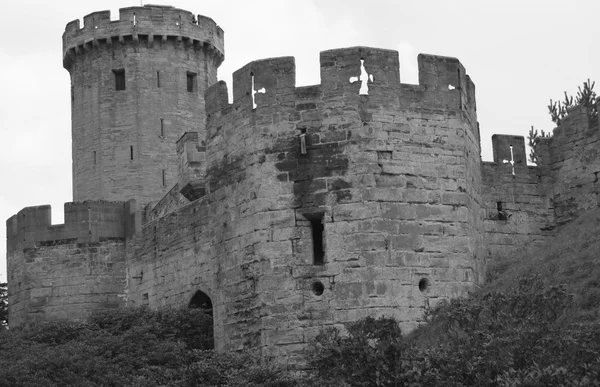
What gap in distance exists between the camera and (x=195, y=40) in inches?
1571

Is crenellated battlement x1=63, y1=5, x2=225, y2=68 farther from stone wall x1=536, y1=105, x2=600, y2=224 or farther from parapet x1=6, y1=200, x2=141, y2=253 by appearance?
stone wall x1=536, y1=105, x2=600, y2=224

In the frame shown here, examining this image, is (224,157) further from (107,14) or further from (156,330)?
(107,14)

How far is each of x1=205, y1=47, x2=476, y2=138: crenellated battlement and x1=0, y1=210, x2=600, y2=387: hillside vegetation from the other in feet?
10.5

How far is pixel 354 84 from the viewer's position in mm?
20672

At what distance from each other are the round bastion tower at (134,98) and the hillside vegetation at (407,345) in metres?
13.3

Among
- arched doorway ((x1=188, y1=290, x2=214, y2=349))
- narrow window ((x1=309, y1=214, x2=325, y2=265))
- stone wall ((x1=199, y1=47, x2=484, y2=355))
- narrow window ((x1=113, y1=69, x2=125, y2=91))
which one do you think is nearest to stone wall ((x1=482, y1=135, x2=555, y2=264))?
stone wall ((x1=199, y1=47, x2=484, y2=355))

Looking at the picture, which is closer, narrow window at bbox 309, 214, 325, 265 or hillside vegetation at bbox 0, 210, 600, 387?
hillside vegetation at bbox 0, 210, 600, 387

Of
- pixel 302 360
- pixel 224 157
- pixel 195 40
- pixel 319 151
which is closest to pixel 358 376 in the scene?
pixel 302 360

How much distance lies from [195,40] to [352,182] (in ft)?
67.6

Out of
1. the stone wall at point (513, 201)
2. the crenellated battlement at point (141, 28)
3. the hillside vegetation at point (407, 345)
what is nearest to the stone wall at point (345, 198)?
the hillside vegetation at point (407, 345)

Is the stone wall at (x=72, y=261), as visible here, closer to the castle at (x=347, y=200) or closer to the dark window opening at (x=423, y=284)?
the castle at (x=347, y=200)

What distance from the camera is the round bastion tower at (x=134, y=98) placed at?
3903 centimetres

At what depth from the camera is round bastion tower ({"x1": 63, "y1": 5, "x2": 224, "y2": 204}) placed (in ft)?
128

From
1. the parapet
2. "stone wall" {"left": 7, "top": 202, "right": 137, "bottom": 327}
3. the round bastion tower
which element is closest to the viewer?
"stone wall" {"left": 7, "top": 202, "right": 137, "bottom": 327}
